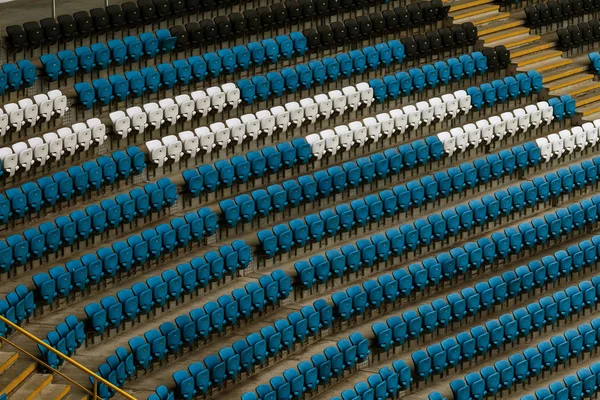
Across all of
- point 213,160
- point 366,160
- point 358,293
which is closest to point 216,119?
point 213,160

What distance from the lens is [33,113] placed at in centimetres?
1516

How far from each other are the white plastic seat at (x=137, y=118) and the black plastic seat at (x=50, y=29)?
157 centimetres

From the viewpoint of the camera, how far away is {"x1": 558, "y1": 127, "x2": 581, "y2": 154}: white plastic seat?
1734 centimetres

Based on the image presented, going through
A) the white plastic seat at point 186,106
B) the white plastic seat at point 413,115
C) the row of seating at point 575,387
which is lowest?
the row of seating at point 575,387

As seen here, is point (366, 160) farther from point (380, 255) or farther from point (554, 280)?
point (554, 280)

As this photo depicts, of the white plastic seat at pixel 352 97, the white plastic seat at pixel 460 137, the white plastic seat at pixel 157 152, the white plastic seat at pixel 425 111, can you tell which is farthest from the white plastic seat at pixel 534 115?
the white plastic seat at pixel 157 152

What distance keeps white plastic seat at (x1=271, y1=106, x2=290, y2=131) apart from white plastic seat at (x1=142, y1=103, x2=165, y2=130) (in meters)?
1.34

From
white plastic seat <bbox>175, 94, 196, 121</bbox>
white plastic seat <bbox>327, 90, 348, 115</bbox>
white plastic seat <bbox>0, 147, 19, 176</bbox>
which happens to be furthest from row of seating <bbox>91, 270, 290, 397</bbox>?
white plastic seat <bbox>327, 90, 348, 115</bbox>

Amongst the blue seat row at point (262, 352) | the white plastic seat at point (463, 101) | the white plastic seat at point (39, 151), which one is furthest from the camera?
the white plastic seat at point (463, 101)

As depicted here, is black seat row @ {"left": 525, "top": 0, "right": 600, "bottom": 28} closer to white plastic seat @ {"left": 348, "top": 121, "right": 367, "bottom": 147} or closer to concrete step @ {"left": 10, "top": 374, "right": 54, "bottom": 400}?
white plastic seat @ {"left": 348, "top": 121, "right": 367, "bottom": 147}

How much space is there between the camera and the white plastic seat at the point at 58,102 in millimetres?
15430

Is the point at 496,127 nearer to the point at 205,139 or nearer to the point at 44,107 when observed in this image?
the point at 205,139

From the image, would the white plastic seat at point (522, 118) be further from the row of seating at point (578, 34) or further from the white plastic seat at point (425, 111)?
the row of seating at point (578, 34)

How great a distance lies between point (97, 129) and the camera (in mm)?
15250
